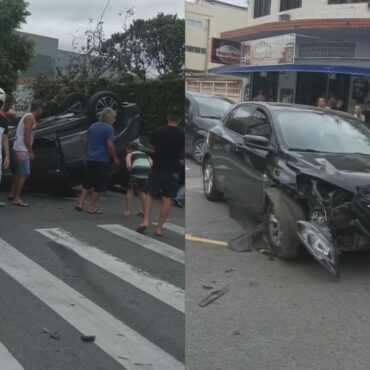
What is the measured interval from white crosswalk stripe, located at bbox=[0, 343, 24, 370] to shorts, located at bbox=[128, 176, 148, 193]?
1.34 meters

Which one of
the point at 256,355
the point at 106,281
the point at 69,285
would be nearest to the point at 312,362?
the point at 256,355

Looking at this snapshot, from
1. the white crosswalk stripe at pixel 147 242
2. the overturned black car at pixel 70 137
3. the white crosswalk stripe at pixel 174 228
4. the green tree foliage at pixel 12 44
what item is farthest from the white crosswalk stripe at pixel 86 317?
the green tree foliage at pixel 12 44

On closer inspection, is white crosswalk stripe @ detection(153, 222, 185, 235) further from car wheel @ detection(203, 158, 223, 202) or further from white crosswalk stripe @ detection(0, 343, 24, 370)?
white crosswalk stripe @ detection(0, 343, 24, 370)

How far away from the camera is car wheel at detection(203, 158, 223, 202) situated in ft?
2.86

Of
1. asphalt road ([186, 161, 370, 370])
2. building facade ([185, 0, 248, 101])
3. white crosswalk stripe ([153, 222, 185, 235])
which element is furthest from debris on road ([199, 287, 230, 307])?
building facade ([185, 0, 248, 101])

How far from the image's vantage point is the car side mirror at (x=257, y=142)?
32.5 inches

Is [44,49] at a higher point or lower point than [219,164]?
higher

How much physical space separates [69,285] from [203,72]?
145 centimetres

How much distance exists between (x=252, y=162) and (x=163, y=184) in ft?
0.50

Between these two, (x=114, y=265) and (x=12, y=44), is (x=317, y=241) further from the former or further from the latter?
(x=114, y=265)

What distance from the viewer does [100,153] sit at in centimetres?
96

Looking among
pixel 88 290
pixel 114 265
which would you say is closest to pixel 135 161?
pixel 114 265

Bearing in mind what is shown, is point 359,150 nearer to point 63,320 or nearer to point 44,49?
point 44,49

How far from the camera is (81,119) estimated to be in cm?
102
